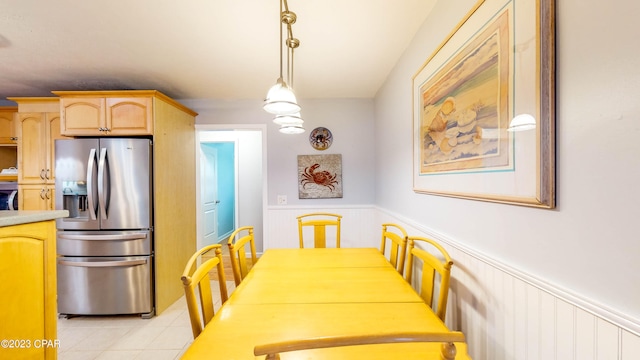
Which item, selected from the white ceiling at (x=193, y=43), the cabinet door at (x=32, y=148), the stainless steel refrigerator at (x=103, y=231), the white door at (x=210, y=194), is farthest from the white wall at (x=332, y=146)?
the cabinet door at (x=32, y=148)

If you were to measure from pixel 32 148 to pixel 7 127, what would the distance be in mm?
668

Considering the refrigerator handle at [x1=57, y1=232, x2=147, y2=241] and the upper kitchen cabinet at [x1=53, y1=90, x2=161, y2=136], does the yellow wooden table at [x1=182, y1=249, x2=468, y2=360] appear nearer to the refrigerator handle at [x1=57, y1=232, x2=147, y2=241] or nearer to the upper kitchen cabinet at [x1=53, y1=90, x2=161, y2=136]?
the refrigerator handle at [x1=57, y1=232, x2=147, y2=241]

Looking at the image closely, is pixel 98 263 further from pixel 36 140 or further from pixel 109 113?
pixel 36 140

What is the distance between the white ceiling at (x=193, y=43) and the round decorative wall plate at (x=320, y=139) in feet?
1.88

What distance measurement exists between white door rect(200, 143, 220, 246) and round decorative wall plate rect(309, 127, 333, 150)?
2.09 meters

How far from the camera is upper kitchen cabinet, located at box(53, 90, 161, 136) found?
2393mm

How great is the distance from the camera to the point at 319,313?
102 cm

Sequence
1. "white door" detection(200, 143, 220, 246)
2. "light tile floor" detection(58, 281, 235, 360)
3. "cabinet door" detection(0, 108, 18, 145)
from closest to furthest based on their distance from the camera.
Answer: "light tile floor" detection(58, 281, 235, 360) → "cabinet door" detection(0, 108, 18, 145) → "white door" detection(200, 143, 220, 246)

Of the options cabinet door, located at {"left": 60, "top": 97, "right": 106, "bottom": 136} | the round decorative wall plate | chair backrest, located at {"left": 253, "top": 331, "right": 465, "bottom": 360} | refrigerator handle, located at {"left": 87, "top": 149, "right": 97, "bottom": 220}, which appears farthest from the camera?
the round decorative wall plate

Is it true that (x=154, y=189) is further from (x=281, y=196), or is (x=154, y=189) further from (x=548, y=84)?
(x=548, y=84)

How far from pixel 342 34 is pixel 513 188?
5.12 ft

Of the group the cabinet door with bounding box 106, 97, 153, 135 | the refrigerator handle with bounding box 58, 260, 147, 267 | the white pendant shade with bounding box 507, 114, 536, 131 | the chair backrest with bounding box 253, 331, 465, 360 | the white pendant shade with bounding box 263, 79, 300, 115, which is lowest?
the refrigerator handle with bounding box 58, 260, 147, 267

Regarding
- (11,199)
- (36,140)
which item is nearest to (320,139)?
(36,140)

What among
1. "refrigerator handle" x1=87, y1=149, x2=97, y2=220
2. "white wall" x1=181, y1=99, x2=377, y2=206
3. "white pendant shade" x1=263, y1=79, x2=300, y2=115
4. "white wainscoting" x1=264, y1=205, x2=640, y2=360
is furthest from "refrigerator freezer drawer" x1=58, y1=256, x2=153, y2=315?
"white wainscoting" x1=264, y1=205, x2=640, y2=360
